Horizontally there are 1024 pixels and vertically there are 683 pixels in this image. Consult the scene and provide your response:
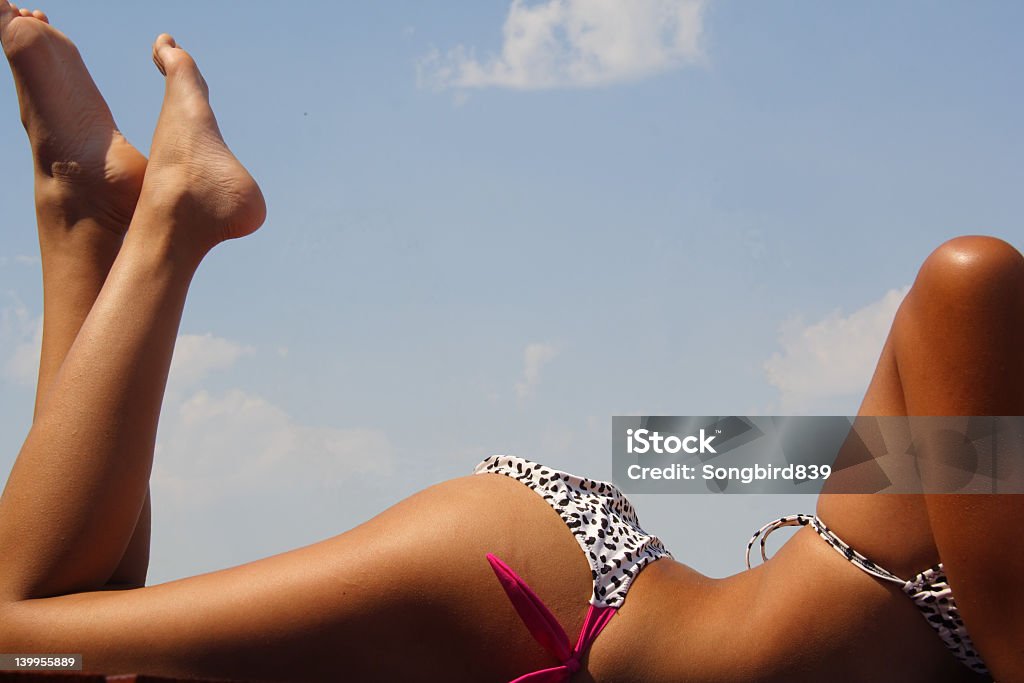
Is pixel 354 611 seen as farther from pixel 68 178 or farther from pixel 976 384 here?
pixel 68 178

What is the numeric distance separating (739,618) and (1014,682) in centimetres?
34

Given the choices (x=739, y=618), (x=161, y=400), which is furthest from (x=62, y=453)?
(x=739, y=618)

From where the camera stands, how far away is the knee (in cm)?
113

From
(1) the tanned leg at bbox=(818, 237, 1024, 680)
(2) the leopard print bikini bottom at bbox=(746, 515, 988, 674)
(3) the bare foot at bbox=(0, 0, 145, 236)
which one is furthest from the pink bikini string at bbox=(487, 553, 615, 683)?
(3) the bare foot at bbox=(0, 0, 145, 236)

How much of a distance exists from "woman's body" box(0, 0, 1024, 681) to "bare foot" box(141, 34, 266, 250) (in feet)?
0.59

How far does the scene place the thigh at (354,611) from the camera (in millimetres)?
Result: 1213

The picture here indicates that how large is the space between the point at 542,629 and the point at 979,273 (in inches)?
28.3

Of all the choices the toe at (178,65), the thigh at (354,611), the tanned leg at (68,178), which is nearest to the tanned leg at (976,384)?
the thigh at (354,611)

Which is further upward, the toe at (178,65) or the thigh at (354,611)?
the toe at (178,65)

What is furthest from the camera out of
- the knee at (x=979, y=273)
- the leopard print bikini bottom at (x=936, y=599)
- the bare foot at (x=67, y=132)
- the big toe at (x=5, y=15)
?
the big toe at (x=5, y=15)

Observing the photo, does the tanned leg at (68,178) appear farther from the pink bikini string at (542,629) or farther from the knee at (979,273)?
the knee at (979,273)

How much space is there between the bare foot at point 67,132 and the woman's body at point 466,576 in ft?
1.35

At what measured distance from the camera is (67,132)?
5.94 ft

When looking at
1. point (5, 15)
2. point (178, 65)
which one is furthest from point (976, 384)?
point (5, 15)
